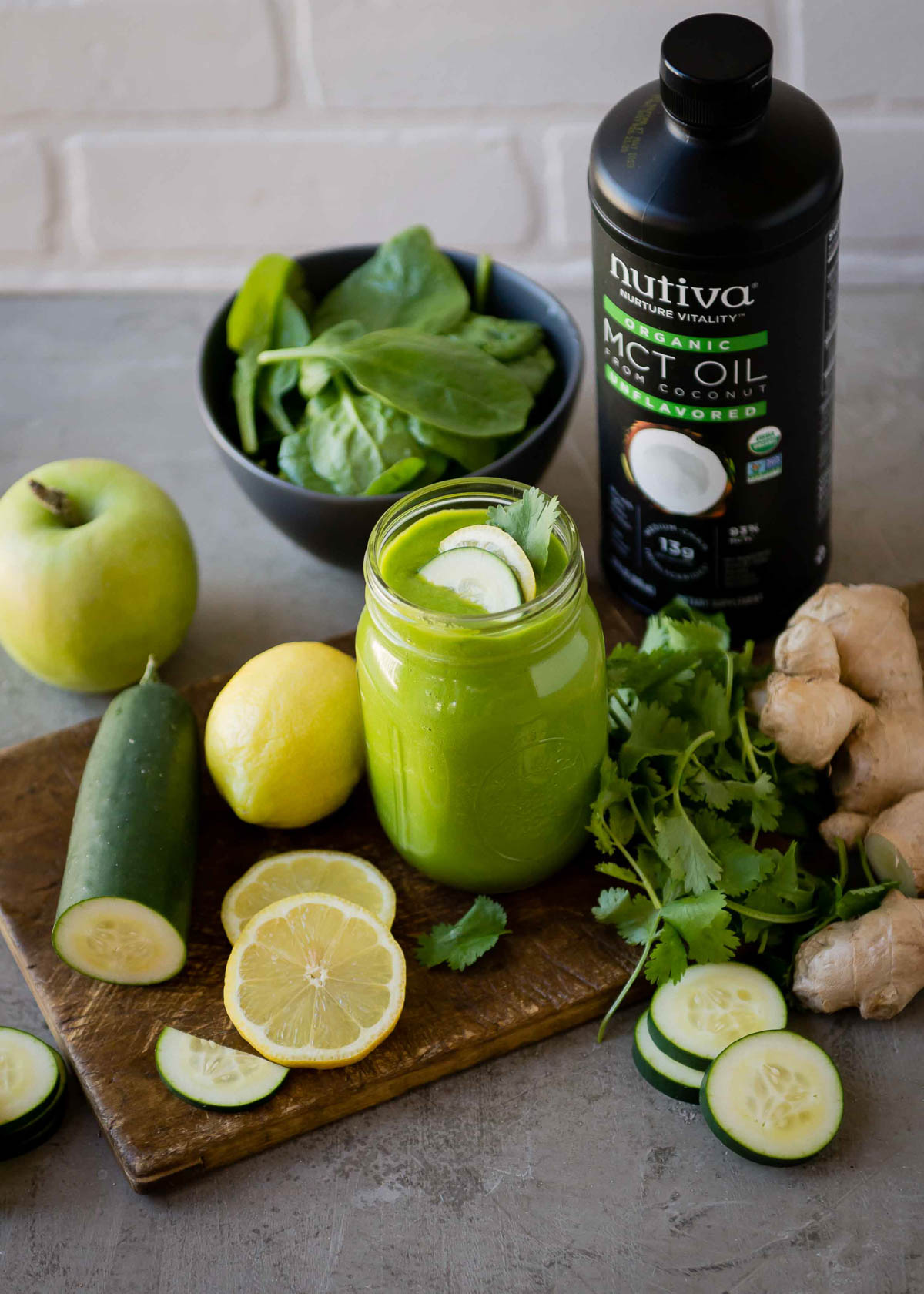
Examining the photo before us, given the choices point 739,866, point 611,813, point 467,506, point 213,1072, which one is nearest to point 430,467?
point 467,506

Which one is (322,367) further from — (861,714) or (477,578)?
(861,714)

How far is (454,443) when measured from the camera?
1.50 m

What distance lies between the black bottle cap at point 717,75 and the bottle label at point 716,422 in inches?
4.9

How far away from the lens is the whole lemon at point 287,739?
4.30 ft

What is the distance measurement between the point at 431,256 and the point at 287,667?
59 centimetres

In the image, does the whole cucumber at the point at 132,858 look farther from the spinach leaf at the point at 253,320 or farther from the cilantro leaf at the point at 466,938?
the spinach leaf at the point at 253,320

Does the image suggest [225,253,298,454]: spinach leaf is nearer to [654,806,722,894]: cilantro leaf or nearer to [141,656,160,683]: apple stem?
[141,656,160,683]: apple stem

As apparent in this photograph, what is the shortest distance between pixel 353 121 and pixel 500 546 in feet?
3.41

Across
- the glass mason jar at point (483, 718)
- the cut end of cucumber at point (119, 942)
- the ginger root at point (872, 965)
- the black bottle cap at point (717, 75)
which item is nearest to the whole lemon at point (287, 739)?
the glass mason jar at point (483, 718)

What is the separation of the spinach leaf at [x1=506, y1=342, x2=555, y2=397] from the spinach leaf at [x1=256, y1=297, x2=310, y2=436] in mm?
246

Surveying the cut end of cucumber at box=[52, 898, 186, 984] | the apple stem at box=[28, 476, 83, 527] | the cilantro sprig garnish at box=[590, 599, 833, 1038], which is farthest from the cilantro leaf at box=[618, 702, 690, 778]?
the apple stem at box=[28, 476, 83, 527]

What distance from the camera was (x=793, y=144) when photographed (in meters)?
1.21

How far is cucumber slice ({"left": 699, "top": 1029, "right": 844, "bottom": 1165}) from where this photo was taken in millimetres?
1103

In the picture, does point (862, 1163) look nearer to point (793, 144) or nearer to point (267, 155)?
point (793, 144)
